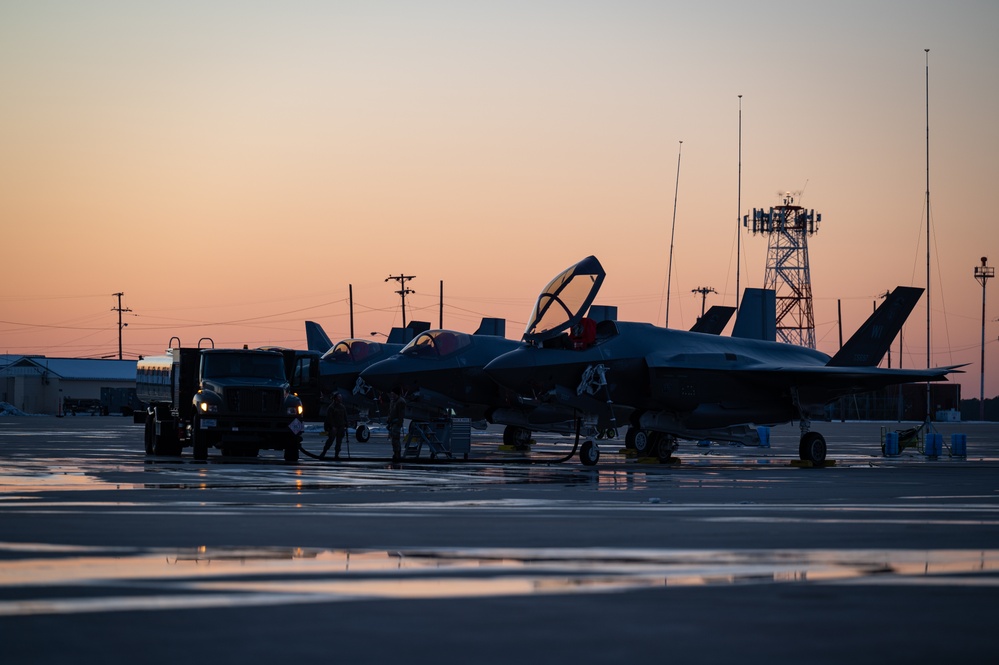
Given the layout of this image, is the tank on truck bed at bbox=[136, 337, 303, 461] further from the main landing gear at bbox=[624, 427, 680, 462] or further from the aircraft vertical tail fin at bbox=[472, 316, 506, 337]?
the aircraft vertical tail fin at bbox=[472, 316, 506, 337]

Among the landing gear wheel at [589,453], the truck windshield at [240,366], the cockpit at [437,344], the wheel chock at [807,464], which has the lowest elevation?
the wheel chock at [807,464]

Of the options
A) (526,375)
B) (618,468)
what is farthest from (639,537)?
(526,375)

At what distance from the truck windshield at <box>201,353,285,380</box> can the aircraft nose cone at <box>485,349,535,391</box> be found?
5.14 meters

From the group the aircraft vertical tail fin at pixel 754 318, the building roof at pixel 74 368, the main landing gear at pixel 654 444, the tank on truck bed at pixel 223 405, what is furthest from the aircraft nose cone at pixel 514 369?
the building roof at pixel 74 368

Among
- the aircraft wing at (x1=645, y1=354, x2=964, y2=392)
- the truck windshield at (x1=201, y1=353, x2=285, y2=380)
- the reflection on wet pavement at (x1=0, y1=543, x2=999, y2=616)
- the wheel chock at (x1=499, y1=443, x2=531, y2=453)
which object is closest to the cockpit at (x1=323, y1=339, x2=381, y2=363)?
the wheel chock at (x1=499, y1=443, x2=531, y2=453)

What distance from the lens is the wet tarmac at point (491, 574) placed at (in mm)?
6449

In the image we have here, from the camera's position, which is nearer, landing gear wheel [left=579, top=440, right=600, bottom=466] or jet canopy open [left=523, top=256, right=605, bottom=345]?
landing gear wheel [left=579, top=440, right=600, bottom=466]

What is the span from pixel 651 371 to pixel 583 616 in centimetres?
2341

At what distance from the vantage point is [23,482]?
19.3 meters

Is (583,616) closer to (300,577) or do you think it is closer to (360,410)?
(300,577)

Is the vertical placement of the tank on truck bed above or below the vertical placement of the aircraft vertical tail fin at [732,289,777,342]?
below

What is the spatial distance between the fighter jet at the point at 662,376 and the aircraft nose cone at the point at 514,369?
22 millimetres

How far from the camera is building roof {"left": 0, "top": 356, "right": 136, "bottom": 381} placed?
146625mm

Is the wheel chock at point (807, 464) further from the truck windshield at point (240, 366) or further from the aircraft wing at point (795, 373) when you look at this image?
the truck windshield at point (240, 366)
